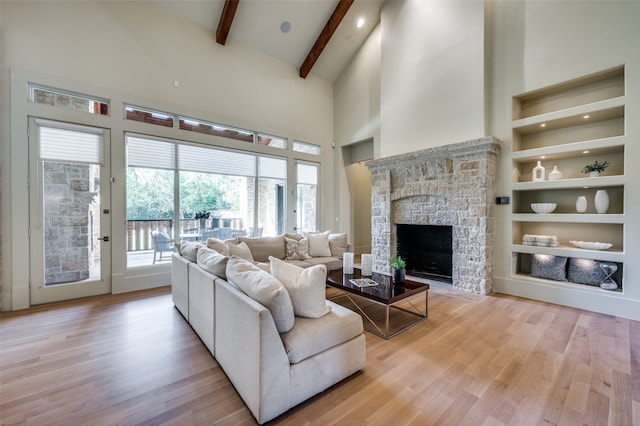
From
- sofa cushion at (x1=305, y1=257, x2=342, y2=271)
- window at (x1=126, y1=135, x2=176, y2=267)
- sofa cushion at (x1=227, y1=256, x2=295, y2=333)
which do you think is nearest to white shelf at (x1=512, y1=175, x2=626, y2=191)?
sofa cushion at (x1=305, y1=257, x2=342, y2=271)

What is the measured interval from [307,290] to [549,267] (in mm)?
4146

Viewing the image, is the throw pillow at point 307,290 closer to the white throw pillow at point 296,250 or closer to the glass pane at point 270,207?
the white throw pillow at point 296,250

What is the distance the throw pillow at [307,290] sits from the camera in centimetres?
193

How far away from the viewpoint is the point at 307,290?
75.8 inches

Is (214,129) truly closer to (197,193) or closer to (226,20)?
(197,193)

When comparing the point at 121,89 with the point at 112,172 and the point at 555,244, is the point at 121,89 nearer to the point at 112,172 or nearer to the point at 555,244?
the point at 112,172

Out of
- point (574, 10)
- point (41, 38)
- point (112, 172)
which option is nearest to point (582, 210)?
point (574, 10)

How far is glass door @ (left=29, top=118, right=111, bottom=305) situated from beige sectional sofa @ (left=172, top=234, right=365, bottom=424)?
289cm

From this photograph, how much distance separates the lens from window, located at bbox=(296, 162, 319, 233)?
680 centimetres

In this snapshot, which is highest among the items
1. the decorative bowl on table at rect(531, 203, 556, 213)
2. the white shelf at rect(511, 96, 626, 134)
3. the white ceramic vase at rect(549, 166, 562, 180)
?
the white shelf at rect(511, 96, 626, 134)

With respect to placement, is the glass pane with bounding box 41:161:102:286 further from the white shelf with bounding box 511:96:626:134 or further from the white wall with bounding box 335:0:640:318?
the white shelf with bounding box 511:96:626:134

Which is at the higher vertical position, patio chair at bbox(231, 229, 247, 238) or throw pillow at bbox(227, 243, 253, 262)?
patio chair at bbox(231, 229, 247, 238)

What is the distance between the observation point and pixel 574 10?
3.53 metres

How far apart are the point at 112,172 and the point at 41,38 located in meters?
1.97
